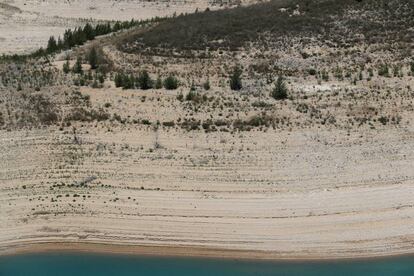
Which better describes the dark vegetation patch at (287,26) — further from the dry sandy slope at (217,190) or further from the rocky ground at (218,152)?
the dry sandy slope at (217,190)

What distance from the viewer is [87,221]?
2655 centimetres

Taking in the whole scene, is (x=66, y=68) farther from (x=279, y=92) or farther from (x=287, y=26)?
(x=287, y=26)

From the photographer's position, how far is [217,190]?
28125 mm

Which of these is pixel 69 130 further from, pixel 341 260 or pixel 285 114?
pixel 341 260

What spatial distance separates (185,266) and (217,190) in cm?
392

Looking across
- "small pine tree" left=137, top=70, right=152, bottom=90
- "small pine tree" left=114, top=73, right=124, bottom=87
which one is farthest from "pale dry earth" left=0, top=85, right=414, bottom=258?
"small pine tree" left=114, top=73, right=124, bottom=87

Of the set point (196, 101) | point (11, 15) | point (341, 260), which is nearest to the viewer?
point (341, 260)

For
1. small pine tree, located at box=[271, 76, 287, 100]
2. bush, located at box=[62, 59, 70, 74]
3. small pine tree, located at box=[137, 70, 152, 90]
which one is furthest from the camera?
bush, located at box=[62, 59, 70, 74]

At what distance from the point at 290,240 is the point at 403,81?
12526 mm

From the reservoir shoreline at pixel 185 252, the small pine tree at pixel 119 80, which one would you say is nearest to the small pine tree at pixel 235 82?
the small pine tree at pixel 119 80

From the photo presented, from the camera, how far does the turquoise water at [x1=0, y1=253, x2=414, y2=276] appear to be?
24594mm

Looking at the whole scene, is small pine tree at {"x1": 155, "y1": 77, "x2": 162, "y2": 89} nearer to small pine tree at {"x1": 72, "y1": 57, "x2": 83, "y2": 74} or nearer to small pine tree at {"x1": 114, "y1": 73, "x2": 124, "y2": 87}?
small pine tree at {"x1": 114, "y1": 73, "x2": 124, "y2": 87}

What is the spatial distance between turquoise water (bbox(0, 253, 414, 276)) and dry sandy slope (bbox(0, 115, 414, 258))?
464 millimetres

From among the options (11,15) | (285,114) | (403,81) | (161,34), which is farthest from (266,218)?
(11,15)
